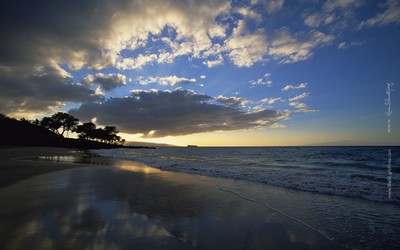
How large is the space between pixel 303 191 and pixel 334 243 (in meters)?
6.63

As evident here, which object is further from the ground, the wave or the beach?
the beach

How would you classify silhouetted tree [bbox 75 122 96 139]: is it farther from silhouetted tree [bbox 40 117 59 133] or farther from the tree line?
silhouetted tree [bbox 40 117 59 133]

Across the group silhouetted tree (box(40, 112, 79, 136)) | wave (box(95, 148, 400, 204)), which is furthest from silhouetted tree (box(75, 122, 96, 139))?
wave (box(95, 148, 400, 204))

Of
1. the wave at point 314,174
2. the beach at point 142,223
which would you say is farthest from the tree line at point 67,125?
the beach at point 142,223

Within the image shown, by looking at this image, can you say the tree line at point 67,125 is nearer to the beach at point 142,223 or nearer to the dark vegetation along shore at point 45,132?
the dark vegetation along shore at point 45,132

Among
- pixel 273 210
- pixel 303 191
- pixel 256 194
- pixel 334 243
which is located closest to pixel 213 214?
pixel 273 210

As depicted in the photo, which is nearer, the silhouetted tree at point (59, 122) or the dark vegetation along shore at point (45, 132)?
the dark vegetation along shore at point (45, 132)

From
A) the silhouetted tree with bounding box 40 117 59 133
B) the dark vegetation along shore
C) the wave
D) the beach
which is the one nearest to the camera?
the beach

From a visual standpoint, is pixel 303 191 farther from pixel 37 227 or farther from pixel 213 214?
pixel 37 227

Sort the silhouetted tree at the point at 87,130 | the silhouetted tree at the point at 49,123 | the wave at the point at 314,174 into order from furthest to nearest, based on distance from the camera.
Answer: the silhouetted tree at the point at 87,130 < the silhouetted tree at the point at 49,123 < the wave at the point at 314,174

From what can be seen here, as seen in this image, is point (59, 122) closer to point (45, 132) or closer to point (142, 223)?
point (45, 132)

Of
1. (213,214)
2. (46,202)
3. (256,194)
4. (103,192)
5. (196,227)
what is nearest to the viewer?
(196,227)

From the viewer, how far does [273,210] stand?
7.49 m

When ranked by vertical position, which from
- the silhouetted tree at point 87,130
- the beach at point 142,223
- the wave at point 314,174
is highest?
the silhouetted tree at point 87,130
